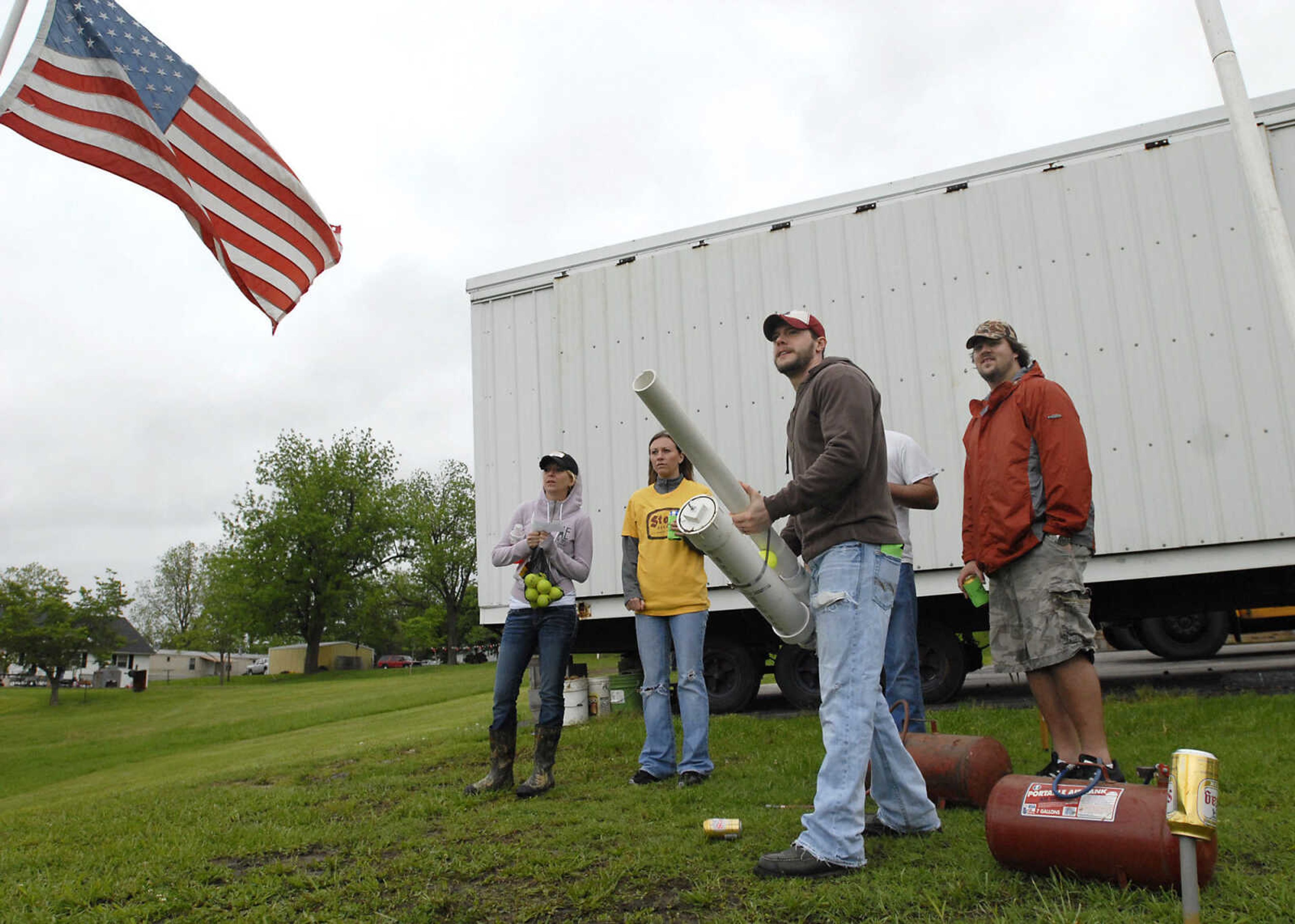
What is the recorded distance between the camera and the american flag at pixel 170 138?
4.04m

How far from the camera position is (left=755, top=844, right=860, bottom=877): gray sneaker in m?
2.64

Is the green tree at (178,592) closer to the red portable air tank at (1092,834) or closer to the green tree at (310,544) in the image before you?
the green tree at (310,544)

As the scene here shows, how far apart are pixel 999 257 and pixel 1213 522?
2378mm

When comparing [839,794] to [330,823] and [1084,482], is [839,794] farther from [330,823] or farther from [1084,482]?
[330,823]

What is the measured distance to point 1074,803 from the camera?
245 centimetres

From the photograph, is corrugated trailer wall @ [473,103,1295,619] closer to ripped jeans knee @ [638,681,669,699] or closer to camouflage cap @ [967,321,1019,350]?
ripped jeans knee @ [638,681,669,699]

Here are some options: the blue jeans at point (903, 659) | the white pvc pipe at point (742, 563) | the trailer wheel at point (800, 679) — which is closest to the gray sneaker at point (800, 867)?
the white pvc pipe at point (742, 563)

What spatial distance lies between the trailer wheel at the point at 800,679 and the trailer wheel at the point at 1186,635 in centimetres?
436

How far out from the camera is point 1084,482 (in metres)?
3.09

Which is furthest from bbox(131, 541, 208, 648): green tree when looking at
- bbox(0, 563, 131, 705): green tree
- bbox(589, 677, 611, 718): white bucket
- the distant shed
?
bbox(589, 677, 611, 718): white bucket

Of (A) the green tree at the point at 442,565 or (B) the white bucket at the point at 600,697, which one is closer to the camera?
(B) the white bucket at the point at 600,697

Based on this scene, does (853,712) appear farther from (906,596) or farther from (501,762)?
(501,762)

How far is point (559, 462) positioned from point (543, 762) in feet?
5.32

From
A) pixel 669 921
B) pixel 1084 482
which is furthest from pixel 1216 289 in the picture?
pixel 669 921
